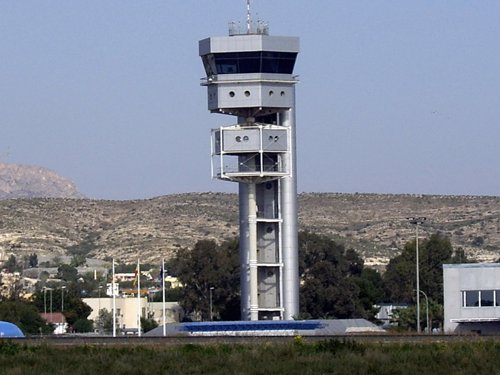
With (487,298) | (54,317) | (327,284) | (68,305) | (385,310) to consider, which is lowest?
(54,317)

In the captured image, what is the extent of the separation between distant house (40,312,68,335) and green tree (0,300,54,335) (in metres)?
3.14

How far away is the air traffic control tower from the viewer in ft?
402

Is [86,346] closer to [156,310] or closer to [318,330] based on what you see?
[318,330]

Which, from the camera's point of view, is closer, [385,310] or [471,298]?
[471,298]

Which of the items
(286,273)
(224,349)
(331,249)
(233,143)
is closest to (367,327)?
(286,273)

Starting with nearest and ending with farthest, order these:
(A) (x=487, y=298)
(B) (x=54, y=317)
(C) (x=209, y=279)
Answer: (A) (x=487, y=298), (C) (x=209, y=279), (B) (x=54, y=317)

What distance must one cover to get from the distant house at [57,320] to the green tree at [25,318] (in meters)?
3.14

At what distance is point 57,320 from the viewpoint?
516 ft

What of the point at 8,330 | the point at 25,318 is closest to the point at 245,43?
the point at 25,318

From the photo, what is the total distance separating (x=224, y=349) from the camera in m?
66.8

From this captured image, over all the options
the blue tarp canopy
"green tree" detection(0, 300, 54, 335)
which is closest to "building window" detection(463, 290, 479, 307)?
the blue tarp canopy

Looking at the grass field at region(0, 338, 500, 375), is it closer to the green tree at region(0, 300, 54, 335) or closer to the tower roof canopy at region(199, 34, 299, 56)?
the tower roof canopy at region(199, 34, 299, 56)

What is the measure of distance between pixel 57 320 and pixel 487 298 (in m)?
54.1

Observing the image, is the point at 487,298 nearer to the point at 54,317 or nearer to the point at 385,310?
the point at 385,310
